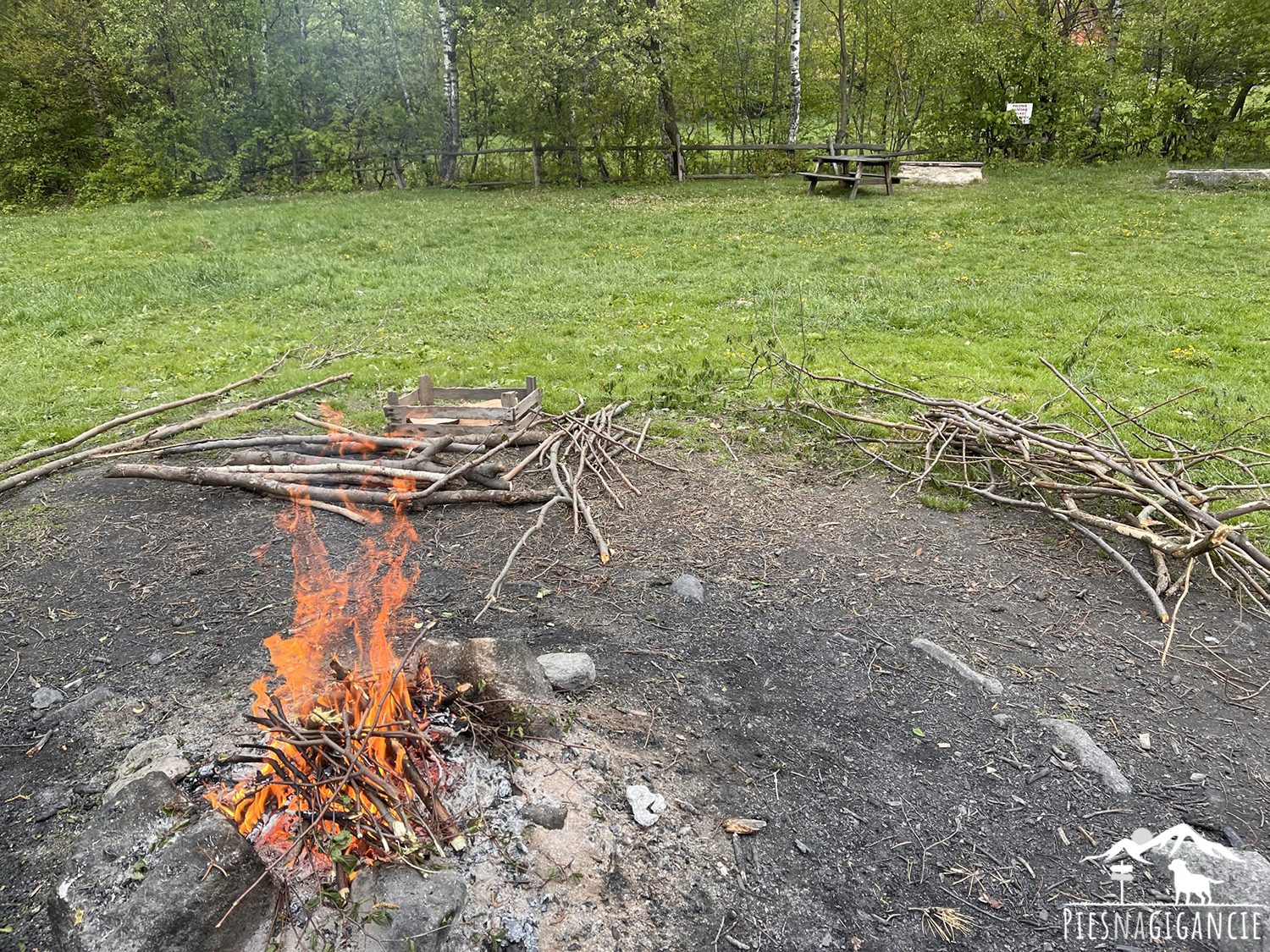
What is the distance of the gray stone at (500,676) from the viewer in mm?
2840

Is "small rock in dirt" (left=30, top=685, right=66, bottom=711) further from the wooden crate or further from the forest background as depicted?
the forest background

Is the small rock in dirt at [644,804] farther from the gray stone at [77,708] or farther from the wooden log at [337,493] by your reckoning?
the wooden log at [337,493]

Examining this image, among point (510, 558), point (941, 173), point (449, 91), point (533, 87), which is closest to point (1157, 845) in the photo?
point (510, 558)

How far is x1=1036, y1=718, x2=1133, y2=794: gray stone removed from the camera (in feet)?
9.41

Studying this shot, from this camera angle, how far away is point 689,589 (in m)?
4.04

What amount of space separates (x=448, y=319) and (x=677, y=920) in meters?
8.18

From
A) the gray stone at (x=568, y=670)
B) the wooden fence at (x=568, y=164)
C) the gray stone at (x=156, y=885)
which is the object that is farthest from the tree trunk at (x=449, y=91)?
the gray stone at (x=156, y=885)

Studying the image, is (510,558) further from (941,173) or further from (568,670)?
(941,173)

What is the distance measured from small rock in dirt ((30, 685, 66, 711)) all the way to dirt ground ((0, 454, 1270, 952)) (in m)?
0.05

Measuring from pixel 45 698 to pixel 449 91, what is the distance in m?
20.8

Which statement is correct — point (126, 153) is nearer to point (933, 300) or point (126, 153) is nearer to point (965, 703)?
point (933, 300)

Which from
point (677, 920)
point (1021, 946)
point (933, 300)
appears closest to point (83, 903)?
point (677, 920)

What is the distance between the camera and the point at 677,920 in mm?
2371

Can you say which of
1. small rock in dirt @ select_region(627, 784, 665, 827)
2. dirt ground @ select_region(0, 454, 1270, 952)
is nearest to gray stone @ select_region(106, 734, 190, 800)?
dirt ground @ select_region(0, 454, 1270, 952)
